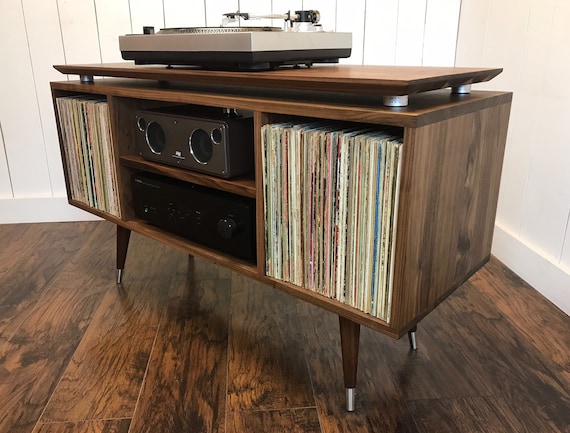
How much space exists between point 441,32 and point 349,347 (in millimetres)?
1316

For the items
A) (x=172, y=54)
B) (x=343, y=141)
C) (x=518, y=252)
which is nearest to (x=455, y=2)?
(x=518, y=252)

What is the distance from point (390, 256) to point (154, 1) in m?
1.39

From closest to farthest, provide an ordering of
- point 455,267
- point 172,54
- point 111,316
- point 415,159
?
point 415,159 < point 455,267 < point 172,54 < point 111,316

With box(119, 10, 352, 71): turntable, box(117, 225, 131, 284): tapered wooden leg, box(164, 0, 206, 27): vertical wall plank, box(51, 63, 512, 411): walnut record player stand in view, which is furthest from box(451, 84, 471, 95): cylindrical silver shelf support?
box(164, 0, 206, 27): vertical wall plank

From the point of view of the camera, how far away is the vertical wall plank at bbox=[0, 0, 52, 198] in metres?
1.72

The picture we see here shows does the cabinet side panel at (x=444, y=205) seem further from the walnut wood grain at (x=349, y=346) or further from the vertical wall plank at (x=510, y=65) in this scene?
the vertical wall plank at (x=510, y=65)

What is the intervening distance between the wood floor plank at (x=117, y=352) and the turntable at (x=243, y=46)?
602 millimetres

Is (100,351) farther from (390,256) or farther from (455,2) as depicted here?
(455,2)

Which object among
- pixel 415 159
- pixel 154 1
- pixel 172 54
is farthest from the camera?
pixel 154 1

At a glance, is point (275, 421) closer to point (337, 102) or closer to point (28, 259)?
point (337, 102)

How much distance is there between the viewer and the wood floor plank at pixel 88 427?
89 cm

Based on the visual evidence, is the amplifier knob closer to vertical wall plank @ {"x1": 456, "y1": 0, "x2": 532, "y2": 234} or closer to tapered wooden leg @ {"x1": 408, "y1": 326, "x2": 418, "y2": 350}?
tapered wooden leg @ {"x1": 408, "y1": 326, "x2": 418, "y2": 350}

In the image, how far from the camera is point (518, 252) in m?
1.48

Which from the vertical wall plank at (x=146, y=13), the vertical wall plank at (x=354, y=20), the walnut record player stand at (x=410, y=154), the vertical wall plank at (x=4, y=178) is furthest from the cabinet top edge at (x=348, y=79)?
the vertical wall plank at (x=4, y=178)
